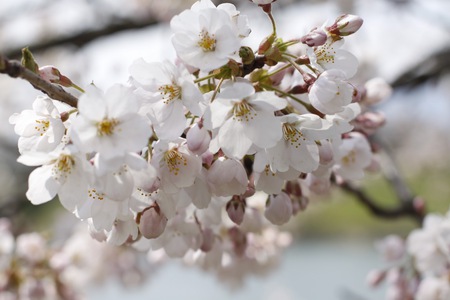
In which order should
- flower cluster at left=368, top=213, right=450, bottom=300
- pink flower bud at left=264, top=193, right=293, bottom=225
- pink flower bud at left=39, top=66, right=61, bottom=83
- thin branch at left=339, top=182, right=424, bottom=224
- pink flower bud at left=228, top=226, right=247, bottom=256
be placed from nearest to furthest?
1. pink flower bud at left=39, top=66, right=61, bottom=83
2. pink flower bud at left=264, top=193, right=293, bottom=225
3. pink flower bud at left=228, top=226, right=247, bottom=256
4. flower cluster at left=368, top=213, right=450, bottom=300
5. thin branch at left=339, top=182, right=424, bottom=224

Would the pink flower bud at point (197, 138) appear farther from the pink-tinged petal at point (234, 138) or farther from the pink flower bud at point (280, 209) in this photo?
the pink flower bud at point (280, 209)

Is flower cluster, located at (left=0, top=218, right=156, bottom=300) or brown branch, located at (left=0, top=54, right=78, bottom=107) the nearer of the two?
brown branch, located at (left=0, top=54, right=78, bottom=107)

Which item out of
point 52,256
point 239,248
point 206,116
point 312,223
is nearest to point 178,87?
point 206,116

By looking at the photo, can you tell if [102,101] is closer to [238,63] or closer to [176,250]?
[238,63]

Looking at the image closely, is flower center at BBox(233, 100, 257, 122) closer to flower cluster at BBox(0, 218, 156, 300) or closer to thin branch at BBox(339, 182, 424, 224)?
thin branch at BBox(339, 182, 424, 224)

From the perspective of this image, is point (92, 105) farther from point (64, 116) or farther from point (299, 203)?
point (299, 203)

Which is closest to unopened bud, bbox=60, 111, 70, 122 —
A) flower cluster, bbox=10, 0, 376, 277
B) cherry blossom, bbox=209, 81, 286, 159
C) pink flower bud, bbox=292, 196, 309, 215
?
flower cluster, bbox=10, 0, 376, 277
